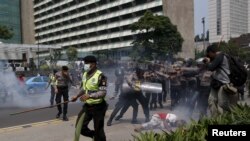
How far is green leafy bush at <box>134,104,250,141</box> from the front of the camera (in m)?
4.71

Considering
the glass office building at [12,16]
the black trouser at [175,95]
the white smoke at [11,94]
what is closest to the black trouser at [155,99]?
the black trouser at [175,95]

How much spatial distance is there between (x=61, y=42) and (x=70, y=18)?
9076 millimetres

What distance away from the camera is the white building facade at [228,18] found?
65062 millimetres

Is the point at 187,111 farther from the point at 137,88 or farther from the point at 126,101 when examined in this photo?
the point at 126,101

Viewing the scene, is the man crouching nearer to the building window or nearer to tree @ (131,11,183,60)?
tree @ (131,11,183,60)

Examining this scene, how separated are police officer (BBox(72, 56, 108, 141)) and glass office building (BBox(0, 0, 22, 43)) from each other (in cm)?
11183

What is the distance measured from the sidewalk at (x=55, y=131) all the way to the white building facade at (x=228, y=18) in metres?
50.5

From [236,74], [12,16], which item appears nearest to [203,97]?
[236,74]

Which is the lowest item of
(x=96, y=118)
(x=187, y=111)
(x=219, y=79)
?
(x=187, y=111)

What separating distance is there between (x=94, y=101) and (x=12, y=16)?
12060 centimetres

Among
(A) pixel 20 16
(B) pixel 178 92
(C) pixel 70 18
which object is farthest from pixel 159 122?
(A) pixel 20 16

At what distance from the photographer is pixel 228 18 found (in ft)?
226

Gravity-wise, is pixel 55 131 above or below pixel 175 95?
below

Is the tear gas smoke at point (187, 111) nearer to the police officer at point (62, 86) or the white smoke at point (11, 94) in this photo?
the police officer at point (62, 86)
